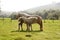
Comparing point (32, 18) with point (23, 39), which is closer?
point (23, 39)

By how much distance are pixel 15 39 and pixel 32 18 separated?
22.1 feet

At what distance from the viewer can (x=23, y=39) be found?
17281 mm

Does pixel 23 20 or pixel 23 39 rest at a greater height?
pixel 23 20

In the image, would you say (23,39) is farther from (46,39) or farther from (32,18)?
(32,18)

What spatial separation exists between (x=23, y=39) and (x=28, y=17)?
756 centimetres

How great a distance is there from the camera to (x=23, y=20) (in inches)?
922

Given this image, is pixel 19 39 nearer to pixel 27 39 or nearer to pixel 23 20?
pixel 27 39

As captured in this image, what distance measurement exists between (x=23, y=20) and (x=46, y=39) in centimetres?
634

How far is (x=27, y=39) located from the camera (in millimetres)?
17406

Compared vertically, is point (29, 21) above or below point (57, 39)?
above

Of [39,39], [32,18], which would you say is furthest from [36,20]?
[39,39]

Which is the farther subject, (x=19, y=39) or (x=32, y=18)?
(x=32, y=18)

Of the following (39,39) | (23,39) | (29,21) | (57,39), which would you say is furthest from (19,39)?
(29,21)

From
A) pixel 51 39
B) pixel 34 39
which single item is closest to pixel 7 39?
pixel 34 39
